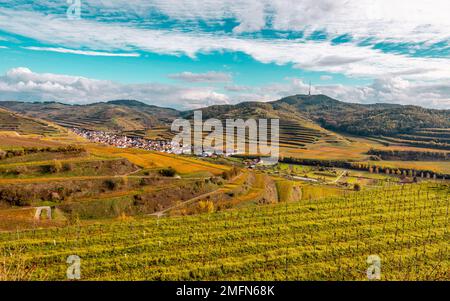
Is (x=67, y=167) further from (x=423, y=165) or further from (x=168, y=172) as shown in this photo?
(x=423, y=165)

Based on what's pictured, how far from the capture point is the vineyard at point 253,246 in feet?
61.3

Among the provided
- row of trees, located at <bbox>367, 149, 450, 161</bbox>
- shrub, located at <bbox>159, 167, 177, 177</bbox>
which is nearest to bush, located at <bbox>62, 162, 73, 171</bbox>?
shrub, located at <bbox>159, 167, 177, 177</bbox>

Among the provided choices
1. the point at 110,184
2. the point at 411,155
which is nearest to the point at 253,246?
the point at 110,184

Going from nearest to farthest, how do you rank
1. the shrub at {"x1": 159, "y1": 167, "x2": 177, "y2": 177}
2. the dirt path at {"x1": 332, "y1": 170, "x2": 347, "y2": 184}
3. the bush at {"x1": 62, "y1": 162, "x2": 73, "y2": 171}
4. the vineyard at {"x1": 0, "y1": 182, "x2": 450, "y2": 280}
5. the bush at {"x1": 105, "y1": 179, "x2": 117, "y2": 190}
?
1. the vineyard at {"x1": 0, "y1": 182, "x2": 450, "y2": 280}
2. the bush at {"x1": 105, "y1": 179, "x2": 117, "y2": 190}
3. the bush at {"x1": 62, "y1": 162, "x2": 73, "y2": 171}
4. the shrub at {"x1": 159, "y1": 167, "x2": 177, "y2": 177}
5. the dirt path at {"x1": 332, "y1": 170, "x2": 347, "y2": 184}

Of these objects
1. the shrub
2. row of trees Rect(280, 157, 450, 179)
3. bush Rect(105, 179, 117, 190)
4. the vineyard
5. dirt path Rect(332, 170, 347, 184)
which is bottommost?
dirt path Rect(332, 170, 347, 184)

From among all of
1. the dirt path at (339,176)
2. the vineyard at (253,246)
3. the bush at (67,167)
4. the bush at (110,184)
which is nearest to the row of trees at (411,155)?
the dirt path at (339,176)

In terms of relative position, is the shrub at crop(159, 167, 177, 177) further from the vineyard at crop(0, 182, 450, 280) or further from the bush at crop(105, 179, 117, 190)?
the vineyard at crop(0, 182, 450, 280)

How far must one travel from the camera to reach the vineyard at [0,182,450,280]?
18688 mm

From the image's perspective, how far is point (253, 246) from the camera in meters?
22.2

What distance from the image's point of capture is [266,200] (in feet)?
245

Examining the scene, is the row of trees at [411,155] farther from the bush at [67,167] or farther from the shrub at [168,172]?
the bush at [67,167]

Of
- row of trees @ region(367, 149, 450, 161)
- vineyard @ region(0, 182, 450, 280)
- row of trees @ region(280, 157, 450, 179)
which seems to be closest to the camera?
vineyard @ region(0, 182, 450, 280)
